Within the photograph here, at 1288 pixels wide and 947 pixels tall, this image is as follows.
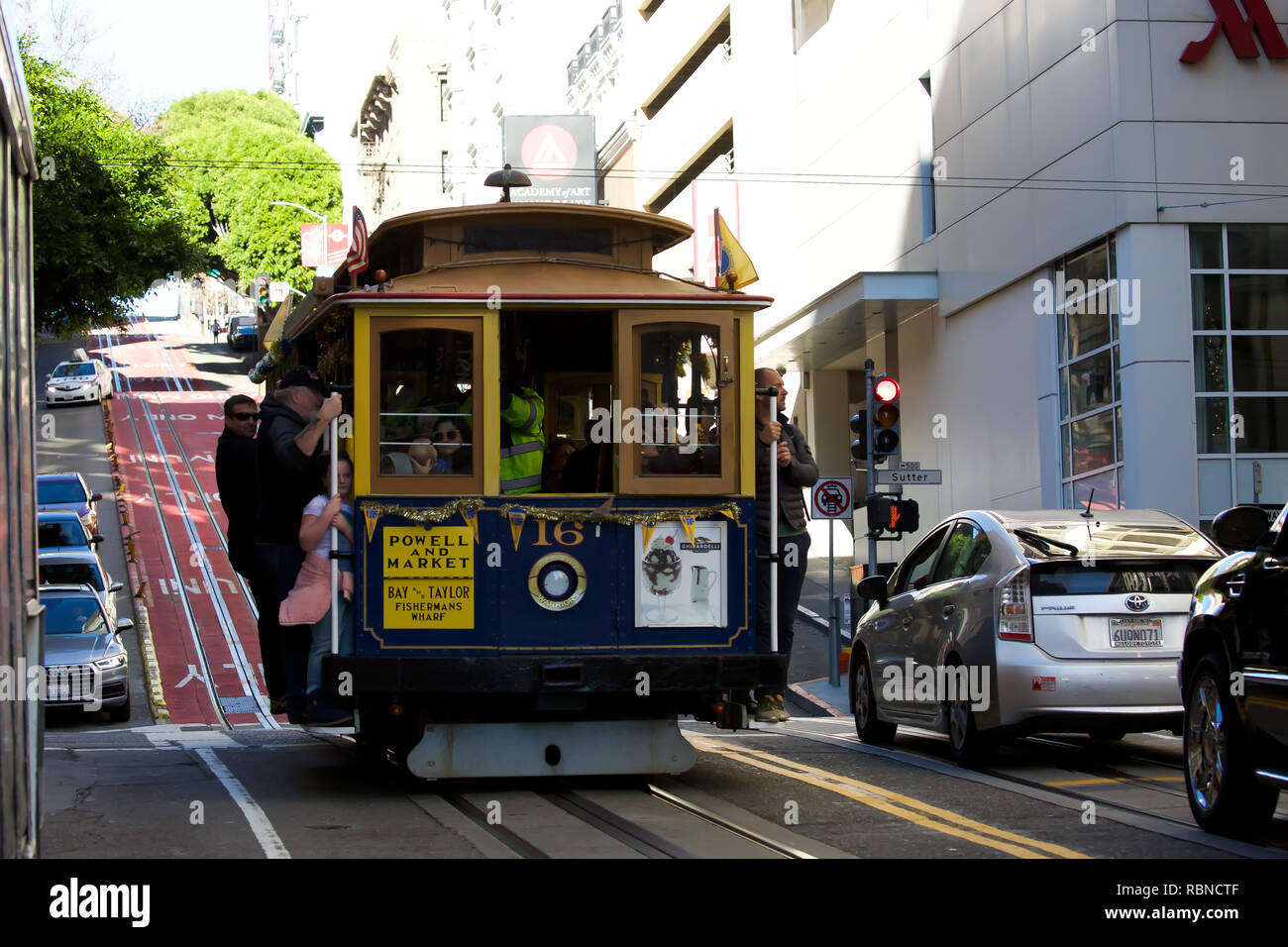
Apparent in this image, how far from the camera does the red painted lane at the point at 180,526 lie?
23734 millimetres

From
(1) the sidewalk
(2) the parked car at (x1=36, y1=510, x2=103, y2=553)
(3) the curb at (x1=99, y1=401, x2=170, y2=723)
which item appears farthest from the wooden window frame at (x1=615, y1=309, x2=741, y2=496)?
(2) the parked car at (x1=36, y1=510, x2=103, y2=553)

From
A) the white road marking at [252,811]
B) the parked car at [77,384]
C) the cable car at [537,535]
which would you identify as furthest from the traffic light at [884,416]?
the parked car at [77,384]

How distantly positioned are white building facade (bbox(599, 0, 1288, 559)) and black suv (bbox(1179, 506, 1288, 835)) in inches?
295

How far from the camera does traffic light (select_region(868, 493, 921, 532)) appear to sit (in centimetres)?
1814

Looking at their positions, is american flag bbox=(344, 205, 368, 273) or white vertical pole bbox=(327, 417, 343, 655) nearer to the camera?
white vertical pole bbox=(327, 417, 343, 655)

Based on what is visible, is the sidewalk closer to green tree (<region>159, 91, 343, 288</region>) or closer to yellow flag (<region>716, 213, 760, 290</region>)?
yellow flag (<region>716, 213, 760, 290</region>)

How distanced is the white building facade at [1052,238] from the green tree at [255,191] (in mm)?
58853

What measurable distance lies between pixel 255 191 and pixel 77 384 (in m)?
35.4

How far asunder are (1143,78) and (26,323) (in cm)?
1748

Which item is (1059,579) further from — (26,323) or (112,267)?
(112,267)

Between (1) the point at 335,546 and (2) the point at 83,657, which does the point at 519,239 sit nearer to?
(1) the point at 335,546

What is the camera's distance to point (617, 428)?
941cm

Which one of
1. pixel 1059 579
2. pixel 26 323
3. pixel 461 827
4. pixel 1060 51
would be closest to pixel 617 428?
pixel 461 827
